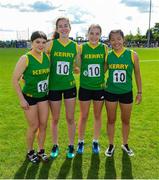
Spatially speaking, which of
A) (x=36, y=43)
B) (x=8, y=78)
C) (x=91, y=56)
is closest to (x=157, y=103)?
(x=91, y=56)

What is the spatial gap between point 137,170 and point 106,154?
69cm

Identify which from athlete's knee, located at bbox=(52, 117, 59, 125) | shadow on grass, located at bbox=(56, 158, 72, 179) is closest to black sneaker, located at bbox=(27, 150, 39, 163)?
shadow on grass, located at bbox=(56, 158, 72, 179)

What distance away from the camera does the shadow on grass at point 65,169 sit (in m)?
4.95

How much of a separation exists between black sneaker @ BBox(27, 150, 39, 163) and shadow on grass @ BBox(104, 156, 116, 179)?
1.05m

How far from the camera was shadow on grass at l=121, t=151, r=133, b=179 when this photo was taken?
16.3 ft

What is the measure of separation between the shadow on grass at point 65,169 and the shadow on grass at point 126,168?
779 millimetres

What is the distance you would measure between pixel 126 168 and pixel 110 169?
0.77ft

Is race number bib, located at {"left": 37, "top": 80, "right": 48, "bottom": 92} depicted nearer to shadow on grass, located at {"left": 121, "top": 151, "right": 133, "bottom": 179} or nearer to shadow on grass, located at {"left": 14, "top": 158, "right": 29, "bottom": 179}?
shadow on grass, located at {"left": 14, "top": 158, "right": 29, "bottom": 179}

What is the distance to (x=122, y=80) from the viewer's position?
5383 millimetres

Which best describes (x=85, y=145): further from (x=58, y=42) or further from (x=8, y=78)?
(x=8, y=78)

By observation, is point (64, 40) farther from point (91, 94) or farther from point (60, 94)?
point (91, 94)

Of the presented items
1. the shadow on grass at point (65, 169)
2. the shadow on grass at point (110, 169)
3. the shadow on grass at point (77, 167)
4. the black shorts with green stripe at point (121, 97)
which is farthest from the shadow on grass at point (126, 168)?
the black shorts with green stripe at point (121, 97)

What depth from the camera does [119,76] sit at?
211 inches

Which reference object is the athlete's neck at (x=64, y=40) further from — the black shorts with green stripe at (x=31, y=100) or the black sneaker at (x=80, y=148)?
the black sneaker at (x=80, y=148)
